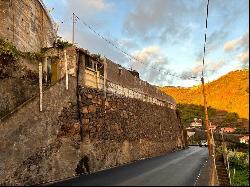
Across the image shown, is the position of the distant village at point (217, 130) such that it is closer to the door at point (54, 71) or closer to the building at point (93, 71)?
the building at point (93, 71)

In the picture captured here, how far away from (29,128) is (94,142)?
5894mm

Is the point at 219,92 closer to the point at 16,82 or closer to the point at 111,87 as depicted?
the point at 111,87

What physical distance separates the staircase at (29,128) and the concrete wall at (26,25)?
4468mm

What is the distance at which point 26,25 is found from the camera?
23.0m

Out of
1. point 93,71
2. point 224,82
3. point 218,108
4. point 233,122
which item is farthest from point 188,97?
point 93,71

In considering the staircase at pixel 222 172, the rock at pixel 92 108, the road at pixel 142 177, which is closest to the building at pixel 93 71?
the rock at pixel 92 108

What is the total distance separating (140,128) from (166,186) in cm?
1931

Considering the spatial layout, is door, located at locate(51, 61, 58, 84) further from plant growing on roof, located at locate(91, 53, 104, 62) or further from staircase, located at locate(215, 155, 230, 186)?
staircase, located at locate(215, 155, 230, 186)

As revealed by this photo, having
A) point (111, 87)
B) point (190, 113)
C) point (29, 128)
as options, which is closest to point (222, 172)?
point (111, 87)

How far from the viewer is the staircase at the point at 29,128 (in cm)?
1507

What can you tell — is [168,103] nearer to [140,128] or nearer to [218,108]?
[140,128]

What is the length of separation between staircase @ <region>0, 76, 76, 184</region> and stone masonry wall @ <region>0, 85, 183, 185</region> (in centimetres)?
24

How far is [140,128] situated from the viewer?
3092 cm

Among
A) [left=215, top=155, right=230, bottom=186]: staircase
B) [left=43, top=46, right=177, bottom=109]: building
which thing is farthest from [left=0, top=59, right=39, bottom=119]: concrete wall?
[left=215, top=155, right=230, bottom=186]: staircase
